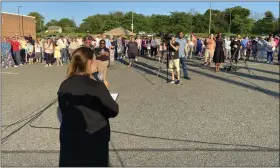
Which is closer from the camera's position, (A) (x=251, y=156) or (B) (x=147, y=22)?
(A) (x=251, y=156)

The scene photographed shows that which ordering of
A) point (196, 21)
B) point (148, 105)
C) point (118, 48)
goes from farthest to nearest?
point (196, 21) < point (118, 48) < point (148, 105)

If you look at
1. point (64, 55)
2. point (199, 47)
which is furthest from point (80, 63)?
point (199, 47)

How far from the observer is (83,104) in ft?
8.41

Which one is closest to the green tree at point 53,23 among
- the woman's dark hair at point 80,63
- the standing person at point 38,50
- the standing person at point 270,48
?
the standing person at point 38,50

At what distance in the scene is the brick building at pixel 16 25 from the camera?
5032cm

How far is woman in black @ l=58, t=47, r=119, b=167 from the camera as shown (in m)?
2.56

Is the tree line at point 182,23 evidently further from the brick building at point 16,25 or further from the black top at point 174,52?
the black top at point 174,52

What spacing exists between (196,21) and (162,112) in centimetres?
6985

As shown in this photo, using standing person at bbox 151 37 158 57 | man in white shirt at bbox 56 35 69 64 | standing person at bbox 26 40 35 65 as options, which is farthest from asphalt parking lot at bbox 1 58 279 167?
standing person at bbox 151 37 158 57

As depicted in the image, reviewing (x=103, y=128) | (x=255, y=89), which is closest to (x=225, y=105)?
(x=255, y=89)

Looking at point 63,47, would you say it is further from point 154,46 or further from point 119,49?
point 154,46

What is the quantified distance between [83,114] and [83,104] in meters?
0.09

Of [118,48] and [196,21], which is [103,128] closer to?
[118,48]

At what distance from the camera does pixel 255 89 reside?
960cm
